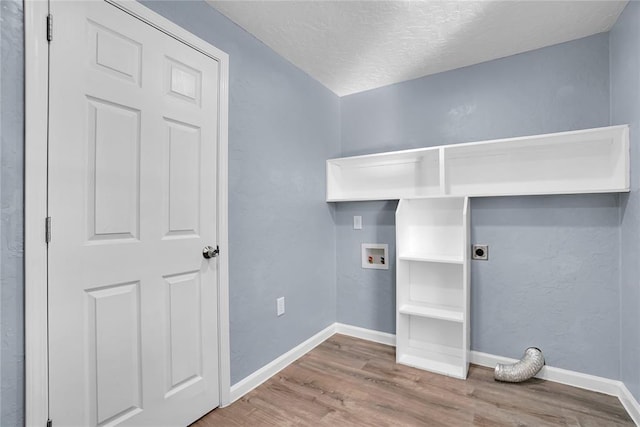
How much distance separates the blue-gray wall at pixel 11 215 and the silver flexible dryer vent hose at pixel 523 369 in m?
2.64

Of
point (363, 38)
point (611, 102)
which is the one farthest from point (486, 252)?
point (363, 38)

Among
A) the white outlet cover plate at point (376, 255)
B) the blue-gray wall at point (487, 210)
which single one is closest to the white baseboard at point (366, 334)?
the blue-gray wall at point (487, 210)

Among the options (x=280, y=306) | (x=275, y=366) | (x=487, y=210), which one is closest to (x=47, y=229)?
(x=280, y=306)

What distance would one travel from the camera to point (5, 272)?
43.4 inches

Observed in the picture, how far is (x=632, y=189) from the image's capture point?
1.82 m

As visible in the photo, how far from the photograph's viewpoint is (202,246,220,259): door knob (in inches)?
70.5

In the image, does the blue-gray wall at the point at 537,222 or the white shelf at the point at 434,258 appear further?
the white shelf at the point at 434,258

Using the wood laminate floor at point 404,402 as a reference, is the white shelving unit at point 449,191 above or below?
above

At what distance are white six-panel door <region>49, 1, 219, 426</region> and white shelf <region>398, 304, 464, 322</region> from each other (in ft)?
4.89

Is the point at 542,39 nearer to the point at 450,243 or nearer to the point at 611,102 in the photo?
the point at 611,102

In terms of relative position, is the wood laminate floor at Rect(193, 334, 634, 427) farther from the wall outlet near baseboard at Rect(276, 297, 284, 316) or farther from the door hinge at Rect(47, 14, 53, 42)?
the door hinge at Rect(47, 14, 53, 42)

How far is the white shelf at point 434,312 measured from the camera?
229 cm

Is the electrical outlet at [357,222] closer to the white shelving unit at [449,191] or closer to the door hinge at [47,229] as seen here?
the white shelving unit at [449,191]

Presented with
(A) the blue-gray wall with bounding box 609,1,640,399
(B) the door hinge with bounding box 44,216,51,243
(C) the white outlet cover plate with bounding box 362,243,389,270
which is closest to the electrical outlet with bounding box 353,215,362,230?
(C) the white outlet cover plate with bounding box 362,243,389,270
